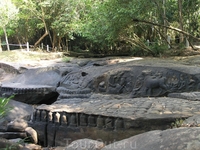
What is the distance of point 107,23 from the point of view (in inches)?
462

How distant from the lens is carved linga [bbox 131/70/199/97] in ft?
23.5

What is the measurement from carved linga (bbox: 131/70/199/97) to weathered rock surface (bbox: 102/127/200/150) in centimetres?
440

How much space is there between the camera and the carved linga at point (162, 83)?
23.5 feet

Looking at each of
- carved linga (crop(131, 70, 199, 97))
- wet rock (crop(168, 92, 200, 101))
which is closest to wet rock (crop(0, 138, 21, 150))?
carved linga (crop(131, 70, 199, 97))

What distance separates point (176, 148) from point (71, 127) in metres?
3.72

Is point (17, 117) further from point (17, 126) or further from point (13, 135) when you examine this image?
point (13, 135)

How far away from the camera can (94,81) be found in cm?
838

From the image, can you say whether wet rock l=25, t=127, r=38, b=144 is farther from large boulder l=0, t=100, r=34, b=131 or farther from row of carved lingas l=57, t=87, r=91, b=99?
row of carved lingas l=57, t=87, r=91, b=99

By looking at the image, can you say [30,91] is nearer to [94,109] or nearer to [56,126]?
[56,126]

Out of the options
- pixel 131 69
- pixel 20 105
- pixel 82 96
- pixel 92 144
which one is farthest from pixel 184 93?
pixel 20 105

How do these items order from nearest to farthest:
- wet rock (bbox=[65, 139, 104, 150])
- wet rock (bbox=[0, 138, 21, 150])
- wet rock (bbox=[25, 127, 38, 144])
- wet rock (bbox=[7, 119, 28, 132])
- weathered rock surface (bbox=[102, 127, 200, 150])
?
1. weathered rock surface (bbox=[102, 127, 200, 150])
2. wet rock (bbox=[65, 139, 104, 150])
3. wet rock (bbox=[0, 138, 21, 150])
4. wet rock (bbox=[25, 127, 38, 144])
5. wet rock (bbox=[7, 119, 28, 132])

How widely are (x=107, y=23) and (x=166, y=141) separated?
377 inches

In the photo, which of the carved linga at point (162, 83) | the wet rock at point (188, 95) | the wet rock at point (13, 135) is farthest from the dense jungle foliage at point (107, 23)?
the wet rock at point (13, 135)

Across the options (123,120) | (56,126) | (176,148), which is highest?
(176,148)
